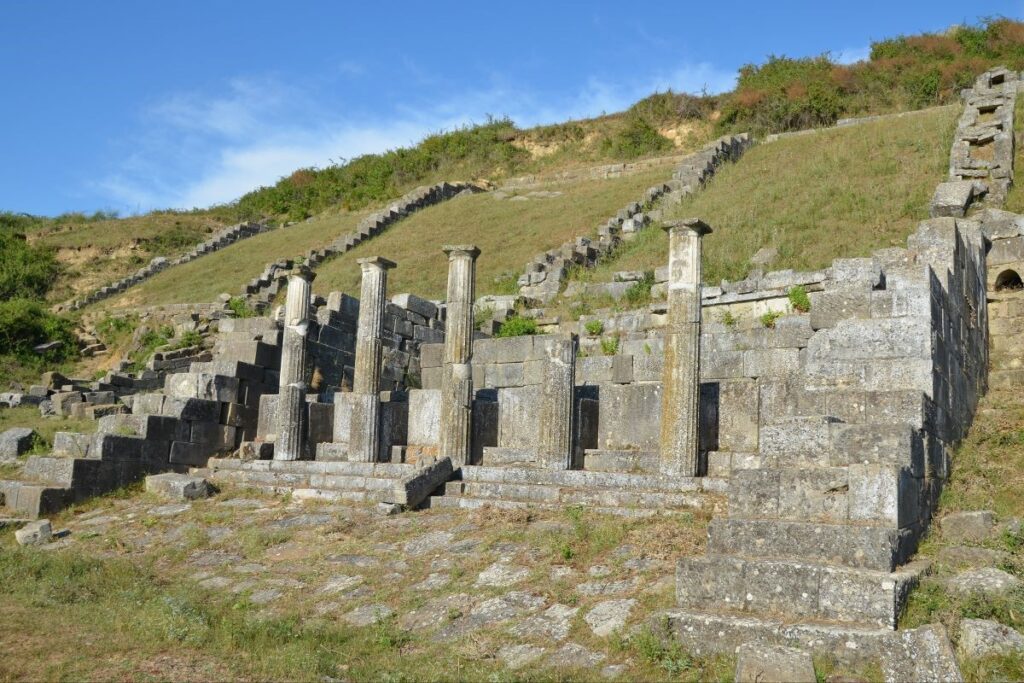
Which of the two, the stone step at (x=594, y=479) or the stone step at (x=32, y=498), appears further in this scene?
the stone step at (x=32, y=498)

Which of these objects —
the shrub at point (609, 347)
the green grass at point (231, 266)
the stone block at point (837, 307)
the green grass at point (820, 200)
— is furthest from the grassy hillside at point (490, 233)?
the stone block at point (837, 307)

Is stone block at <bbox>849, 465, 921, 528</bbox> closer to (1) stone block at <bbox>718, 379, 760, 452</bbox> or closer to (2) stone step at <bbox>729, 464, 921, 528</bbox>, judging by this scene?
(2) stone step at <bbox>729, 464, 921, 528</bbox>

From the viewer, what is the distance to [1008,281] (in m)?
17.3

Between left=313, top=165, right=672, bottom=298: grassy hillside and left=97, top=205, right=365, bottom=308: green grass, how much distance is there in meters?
3.01

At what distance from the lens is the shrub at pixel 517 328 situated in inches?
916

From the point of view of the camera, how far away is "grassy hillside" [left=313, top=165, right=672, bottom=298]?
107ft

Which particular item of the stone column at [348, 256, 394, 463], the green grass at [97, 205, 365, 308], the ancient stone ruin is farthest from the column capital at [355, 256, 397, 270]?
the green grass at [97, 205, 365, 308]

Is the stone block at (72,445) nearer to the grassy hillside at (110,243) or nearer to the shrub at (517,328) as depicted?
the shrub at (517,328)

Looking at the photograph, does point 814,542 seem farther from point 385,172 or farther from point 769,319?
point 385,172

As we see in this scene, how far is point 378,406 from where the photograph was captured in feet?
57.5

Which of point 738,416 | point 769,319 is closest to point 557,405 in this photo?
point 738,416

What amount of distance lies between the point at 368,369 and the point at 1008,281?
37.5ft

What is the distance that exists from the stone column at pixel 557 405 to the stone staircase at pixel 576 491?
0.39 metres

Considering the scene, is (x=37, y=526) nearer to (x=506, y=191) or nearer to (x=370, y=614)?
(x=370, y=614)
